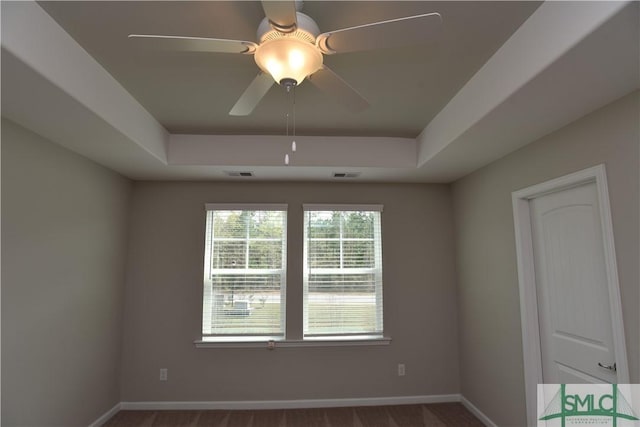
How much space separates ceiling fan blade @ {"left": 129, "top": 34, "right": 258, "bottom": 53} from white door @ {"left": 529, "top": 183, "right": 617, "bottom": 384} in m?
2.22

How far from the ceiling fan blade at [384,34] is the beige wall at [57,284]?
2.15 m

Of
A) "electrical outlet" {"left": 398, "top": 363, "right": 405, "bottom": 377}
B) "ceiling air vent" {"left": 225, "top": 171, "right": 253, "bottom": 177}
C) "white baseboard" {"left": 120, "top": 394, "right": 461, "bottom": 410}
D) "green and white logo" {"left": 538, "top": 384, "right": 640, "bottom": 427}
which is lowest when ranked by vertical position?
"white baseboard" {"left": 120, "top": 394, "right": 461, "bottom": 410}

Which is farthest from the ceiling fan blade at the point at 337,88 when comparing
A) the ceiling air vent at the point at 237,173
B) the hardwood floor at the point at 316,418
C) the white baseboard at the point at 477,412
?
the white baseboard at the point at 477,412

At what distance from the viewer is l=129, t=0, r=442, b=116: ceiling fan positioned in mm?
1197

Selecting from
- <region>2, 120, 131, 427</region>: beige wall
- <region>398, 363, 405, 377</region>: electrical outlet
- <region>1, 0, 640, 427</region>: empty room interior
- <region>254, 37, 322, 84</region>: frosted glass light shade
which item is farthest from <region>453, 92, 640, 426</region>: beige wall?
<region>2, 120, 131, 427</region>: beige wall

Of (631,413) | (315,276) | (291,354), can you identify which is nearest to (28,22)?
(315,276)

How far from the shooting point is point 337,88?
168 cm

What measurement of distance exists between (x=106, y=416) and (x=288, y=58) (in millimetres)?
3717

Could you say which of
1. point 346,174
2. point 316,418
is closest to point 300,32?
point 346,174

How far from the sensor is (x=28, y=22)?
155cm

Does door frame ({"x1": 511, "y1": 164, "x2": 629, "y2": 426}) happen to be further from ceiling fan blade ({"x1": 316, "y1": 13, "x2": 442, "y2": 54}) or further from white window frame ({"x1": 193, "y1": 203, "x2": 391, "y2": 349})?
ceiling fan blade ({"x1": 316, "y1": 13, "x2": 442, "y2": 54})

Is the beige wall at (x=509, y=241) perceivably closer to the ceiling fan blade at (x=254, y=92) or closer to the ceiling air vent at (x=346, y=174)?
the ceiling air vent at (x=346, y=174)

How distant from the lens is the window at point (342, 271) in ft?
12.4

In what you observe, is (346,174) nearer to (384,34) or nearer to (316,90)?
(316,90)
